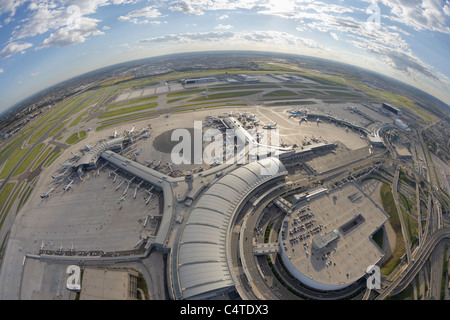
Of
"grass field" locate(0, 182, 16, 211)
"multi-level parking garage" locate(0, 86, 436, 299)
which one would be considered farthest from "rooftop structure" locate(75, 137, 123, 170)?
"grass field" locate(0, 182, 16, 211)

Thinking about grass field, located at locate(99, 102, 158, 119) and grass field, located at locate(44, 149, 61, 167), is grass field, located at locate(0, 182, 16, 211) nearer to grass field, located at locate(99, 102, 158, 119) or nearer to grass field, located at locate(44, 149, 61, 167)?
grass field, located at locate(44, 149, 61, 167)

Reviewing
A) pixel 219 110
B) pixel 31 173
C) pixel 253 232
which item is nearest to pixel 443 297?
pixel 253 232

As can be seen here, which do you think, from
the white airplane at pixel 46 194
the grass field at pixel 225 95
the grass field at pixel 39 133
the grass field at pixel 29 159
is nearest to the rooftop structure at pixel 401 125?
the grass field at pixel 225 95

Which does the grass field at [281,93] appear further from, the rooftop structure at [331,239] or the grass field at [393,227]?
the rooftop structure at [331,239]

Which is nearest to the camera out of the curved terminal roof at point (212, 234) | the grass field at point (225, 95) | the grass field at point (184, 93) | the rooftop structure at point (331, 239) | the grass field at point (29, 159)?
the curved terminal roof at point (212, 234)

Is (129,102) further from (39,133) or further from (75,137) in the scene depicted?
(39,133)

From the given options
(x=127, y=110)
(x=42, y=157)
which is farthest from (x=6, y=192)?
(x=127, y=110)
